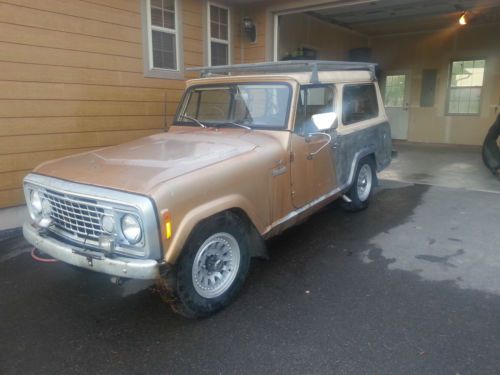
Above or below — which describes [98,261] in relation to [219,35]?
below

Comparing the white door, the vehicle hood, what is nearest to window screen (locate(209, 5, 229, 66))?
the vehicle hood

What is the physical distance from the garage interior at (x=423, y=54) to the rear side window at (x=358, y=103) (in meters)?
3.98

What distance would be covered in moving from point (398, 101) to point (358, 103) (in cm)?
824

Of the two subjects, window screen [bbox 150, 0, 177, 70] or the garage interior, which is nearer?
window screen [bbox 150, 0, 177, 70]

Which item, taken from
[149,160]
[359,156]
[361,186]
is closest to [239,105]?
[149,160]

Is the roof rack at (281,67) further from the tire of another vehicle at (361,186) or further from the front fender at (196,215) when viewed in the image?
the front fender at (196,215)

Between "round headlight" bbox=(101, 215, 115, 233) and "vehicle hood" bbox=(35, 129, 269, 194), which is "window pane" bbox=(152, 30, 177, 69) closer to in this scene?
"vehicle hood" bbox=(35, 129, 269, 194)

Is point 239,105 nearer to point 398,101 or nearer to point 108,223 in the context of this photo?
point 108,223

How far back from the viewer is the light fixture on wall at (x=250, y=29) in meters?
7.66

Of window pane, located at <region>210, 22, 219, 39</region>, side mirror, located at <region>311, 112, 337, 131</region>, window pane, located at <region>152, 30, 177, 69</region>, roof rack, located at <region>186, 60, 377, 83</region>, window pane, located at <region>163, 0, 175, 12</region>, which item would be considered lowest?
side mirror, located at <region>311, 112, 337, 131</region>

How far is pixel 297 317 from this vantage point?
2953 mm

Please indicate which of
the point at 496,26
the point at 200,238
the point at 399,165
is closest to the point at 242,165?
the point at 200,238

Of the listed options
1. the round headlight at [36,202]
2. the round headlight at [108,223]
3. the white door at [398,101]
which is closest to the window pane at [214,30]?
the round headlight at [36,202]

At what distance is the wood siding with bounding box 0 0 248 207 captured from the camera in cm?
472
